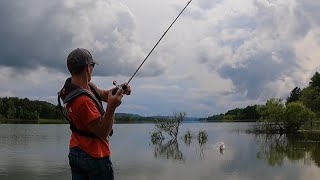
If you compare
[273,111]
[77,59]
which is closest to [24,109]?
[273,111]

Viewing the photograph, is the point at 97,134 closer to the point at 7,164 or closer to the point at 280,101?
the point at 7,164

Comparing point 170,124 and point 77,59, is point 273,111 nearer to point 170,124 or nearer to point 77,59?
point 170,124

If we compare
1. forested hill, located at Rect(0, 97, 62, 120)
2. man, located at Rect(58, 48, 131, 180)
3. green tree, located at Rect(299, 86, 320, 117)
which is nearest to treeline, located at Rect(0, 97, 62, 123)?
forested hill, located at Rect(0, 97, 62, 120)

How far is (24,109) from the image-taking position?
145125 mm

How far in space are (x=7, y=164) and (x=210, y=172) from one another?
10122 mm

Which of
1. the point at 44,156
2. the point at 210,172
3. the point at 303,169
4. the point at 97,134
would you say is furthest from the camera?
the point at 44,156

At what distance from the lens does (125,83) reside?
3.54m

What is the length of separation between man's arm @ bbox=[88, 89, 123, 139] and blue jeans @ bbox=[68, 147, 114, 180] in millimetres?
223

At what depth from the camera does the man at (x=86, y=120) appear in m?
3.31

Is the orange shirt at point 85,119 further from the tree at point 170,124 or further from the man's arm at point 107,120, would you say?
Answer: the tree at point 170,124

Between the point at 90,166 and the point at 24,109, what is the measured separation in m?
148

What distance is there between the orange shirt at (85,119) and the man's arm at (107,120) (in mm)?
40

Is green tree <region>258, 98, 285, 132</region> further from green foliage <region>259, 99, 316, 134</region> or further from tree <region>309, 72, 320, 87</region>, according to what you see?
tree <region>309, 72, 320, 87</region>

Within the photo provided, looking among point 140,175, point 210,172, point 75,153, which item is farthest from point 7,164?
point 75,153
